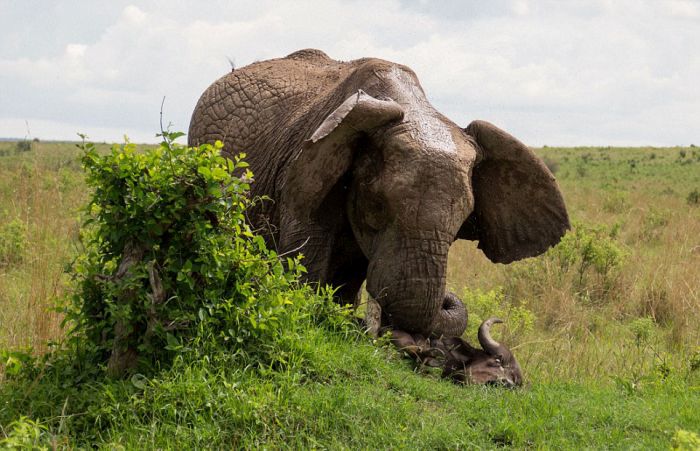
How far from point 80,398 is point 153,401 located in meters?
0.45

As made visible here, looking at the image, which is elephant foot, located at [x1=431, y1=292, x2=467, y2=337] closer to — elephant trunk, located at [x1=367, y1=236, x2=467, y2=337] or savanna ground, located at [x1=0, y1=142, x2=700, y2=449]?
elephant trunk, located at [x1=367, y1=236, x2=467, y2=337]

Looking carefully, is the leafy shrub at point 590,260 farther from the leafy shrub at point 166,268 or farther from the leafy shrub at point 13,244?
the leafy shrub at point 13,244

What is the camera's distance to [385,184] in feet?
19.1

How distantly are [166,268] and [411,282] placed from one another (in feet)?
5.77

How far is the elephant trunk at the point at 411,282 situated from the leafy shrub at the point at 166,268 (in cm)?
95

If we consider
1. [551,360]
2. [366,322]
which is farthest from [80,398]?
[551,360]

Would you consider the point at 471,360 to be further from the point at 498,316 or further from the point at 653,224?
the point at 653,224

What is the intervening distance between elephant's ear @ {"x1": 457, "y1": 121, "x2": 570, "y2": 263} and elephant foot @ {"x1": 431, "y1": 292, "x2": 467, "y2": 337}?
566 millimetres

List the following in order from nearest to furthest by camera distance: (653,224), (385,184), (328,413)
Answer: (328,413)
(385,184)
(653,224)

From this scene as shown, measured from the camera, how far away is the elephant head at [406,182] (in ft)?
18.8

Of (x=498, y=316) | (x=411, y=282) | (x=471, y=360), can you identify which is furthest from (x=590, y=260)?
(x=411, y=282)

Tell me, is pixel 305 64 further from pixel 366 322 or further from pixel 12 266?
pixel 12 266

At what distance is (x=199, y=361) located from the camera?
16.0ft

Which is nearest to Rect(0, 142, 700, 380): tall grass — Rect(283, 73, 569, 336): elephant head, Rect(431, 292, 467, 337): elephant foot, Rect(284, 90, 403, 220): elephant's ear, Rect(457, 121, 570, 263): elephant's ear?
Rect(431, 292, 467, 337): elephant foot
